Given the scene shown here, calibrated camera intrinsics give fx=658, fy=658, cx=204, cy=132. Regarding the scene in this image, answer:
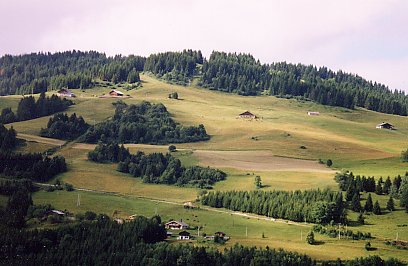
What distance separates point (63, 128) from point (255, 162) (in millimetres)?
59678

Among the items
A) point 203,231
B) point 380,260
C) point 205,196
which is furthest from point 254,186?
point 380,260

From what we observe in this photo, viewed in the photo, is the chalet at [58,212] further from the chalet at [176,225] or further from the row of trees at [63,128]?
the row of trees at [63,128]

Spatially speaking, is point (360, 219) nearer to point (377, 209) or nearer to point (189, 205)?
point (377, 209)

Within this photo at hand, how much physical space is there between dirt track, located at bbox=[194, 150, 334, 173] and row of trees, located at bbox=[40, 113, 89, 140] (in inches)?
1512

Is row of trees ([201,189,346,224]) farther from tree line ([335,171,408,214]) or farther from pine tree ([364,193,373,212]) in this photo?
pine tree ([364,193,373,212])

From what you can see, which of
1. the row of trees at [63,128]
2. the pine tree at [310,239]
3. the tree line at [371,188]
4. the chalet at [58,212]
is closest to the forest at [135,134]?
the row of trees at [63,128]

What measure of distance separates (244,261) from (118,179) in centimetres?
6512

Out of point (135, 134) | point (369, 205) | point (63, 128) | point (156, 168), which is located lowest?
point (156, 168)

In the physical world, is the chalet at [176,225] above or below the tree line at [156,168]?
below

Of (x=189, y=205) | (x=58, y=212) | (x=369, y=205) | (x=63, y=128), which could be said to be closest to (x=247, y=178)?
(x=189, y=205)

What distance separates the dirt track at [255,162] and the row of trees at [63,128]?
38.4m

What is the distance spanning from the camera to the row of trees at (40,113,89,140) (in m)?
190

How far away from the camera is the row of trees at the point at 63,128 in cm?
19038

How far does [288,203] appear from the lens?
421ft
